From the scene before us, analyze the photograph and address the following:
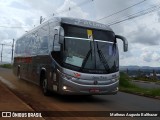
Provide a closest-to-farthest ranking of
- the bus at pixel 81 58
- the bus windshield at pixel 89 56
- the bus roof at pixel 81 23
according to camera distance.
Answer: the bus at pixel 81 58 → the bus windshield at pixel 89 56 → the bus roof at pixel 81 23

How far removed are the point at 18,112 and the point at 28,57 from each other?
1160 centimetres

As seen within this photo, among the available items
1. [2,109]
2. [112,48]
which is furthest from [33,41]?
[2,109]

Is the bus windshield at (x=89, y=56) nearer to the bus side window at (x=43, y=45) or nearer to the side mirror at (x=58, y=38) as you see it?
the side mirror at (x=58, y=38)

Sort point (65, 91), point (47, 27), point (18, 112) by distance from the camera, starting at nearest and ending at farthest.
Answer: point (18, 112) → point (65, 91) → point (47, 27)

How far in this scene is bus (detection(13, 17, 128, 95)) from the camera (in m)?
14.9

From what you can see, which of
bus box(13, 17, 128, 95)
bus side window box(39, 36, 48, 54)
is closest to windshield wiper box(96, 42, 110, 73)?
bus box(13, 17, 128, 95)

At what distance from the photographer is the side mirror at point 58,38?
14.7 m

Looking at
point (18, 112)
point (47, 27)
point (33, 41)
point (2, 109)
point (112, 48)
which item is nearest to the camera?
point (18, 112)

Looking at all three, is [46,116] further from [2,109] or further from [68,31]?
[68,31]

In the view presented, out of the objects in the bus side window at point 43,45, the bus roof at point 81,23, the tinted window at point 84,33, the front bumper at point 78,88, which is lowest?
the front bumper at point 78,88

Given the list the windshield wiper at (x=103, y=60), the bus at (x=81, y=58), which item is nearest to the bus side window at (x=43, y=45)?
the bus at (x=81, y=58)

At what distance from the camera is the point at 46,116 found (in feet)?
36.6

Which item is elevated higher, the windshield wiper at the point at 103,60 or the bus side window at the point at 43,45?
the bus side window at the point at 43,45

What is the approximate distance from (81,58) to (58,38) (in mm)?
1281
